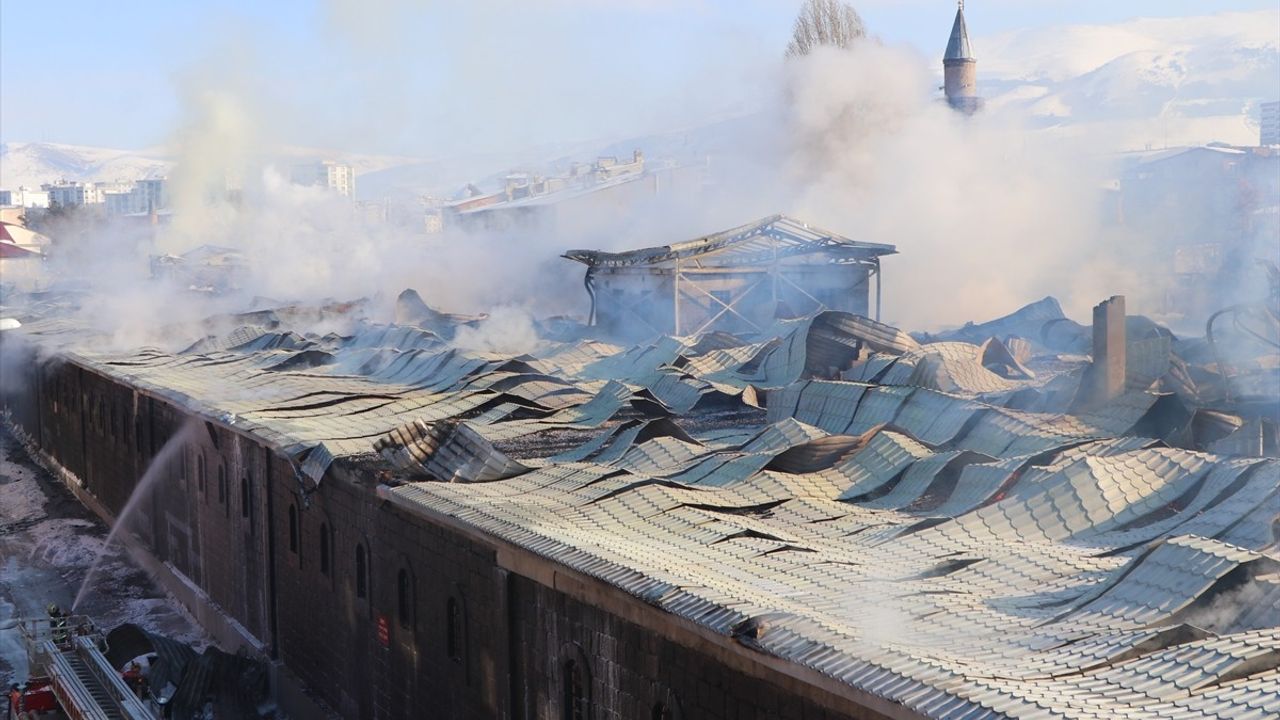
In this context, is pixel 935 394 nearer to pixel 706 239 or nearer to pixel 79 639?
pixel 79 639

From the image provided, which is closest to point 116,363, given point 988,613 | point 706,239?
point 706,239

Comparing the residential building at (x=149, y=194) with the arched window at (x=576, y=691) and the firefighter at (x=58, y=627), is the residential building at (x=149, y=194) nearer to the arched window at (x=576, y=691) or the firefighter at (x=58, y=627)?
the firefighter at (x=58, y=627)

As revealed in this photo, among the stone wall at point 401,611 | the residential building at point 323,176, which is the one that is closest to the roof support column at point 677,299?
the stone wall at point 401,611

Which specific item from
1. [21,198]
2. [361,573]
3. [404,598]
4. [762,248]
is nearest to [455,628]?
[404,598]

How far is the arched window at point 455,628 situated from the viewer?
11.4 metres

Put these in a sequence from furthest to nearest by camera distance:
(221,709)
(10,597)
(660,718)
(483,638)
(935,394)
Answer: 1. (10,597)
2. (221,709)
3. (935,394)
4. (483,638)
5. (660,718)

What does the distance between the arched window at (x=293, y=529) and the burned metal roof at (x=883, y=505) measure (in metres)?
0.82

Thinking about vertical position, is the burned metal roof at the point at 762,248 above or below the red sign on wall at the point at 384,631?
above

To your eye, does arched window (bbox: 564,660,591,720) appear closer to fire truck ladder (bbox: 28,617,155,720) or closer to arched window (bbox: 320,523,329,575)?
fire truck ladder (bbox: 28,617,155,720)

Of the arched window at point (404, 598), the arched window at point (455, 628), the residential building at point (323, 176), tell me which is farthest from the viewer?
the residential building at point (323, 176)

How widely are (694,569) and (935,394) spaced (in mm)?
6020

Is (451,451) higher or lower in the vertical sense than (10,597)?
higher

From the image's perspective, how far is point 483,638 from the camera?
10977mm

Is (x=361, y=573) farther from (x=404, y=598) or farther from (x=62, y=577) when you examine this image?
(x=62, y=577)
